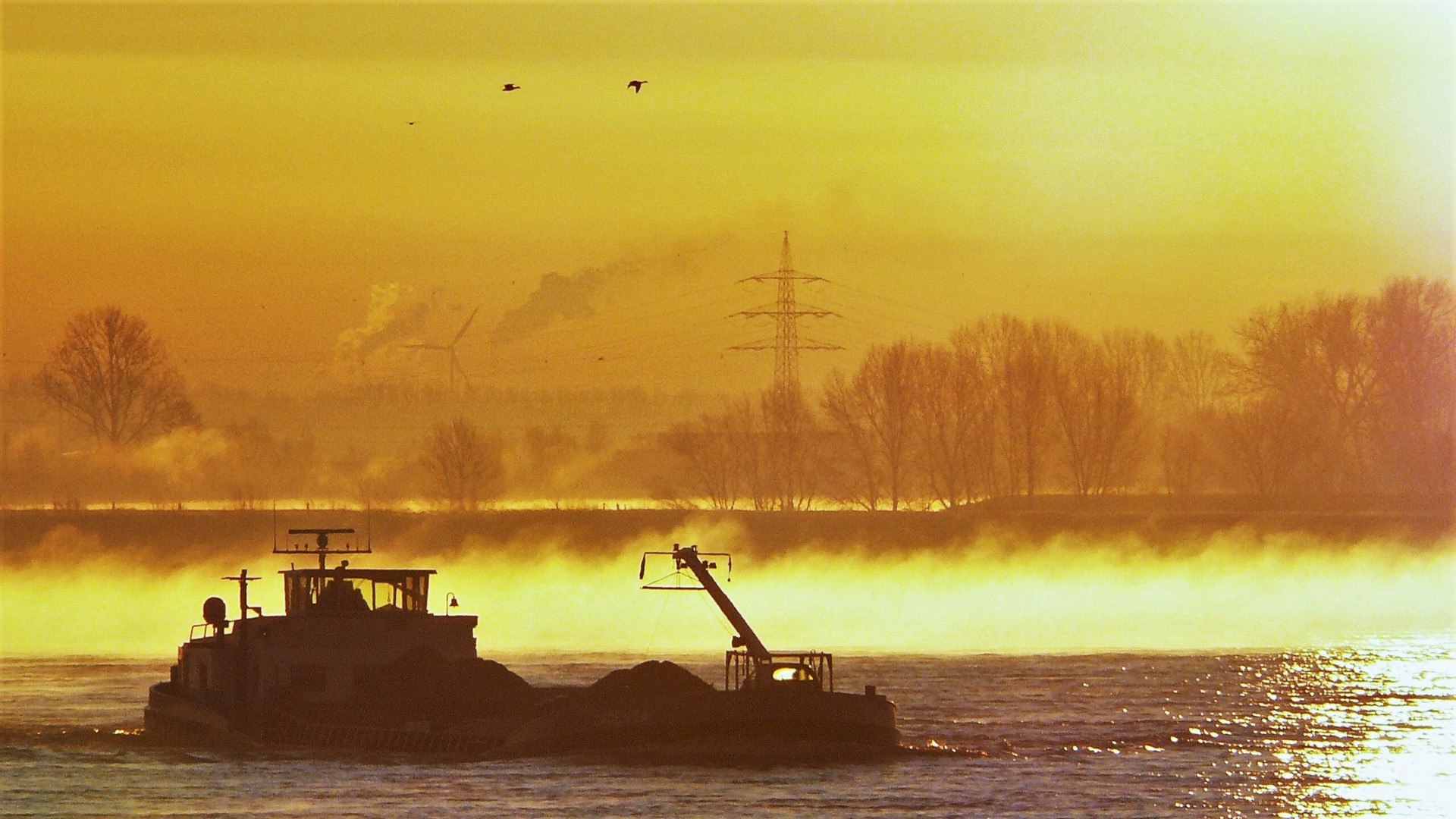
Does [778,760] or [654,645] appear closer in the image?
[778,760]

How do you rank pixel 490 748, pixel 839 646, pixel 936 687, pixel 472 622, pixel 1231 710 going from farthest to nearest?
pixel 839 646, pixel 936 687, pixel 1231 710, pixel 472 622, pixel 490 748

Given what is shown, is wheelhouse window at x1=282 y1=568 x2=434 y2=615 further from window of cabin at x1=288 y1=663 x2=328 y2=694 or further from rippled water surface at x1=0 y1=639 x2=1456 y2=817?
→ rippled water surface at x1=0 y1=639 x2=1456 y2=817

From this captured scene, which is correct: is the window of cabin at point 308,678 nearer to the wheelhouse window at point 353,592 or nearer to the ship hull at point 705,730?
the wheelhouse window at point 353,592

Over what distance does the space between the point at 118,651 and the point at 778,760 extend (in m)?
97.3

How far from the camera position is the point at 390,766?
3969 inches

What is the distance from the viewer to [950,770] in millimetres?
99312

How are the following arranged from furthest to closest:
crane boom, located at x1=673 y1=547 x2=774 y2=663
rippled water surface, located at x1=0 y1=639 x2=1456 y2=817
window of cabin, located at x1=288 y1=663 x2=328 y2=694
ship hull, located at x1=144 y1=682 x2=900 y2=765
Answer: window of cabin, located at x1=288 y1=663 x2=328 y2=694 → crane boom, located at x1=673 y1=547 x2=774 y2=663 → ship hull, located at x1=144 y1=682 x2=900 y2=765 → rippled water surface, located at x1=0 y1=639 x2=1456 y2=817

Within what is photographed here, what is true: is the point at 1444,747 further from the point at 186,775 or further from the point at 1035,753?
the point at 186,775

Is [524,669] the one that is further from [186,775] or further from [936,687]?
[186,775]

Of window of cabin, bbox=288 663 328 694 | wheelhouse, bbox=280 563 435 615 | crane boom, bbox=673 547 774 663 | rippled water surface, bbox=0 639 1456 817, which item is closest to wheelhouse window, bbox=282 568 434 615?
wheelhouse, bbox=280 563 435 615

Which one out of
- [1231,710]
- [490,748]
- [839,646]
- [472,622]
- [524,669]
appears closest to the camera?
[490,748]

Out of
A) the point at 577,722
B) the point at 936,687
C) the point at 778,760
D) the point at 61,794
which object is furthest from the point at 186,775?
the point at 936,687

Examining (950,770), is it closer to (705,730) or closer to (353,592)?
(705,730)

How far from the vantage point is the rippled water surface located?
91312 millimetres
